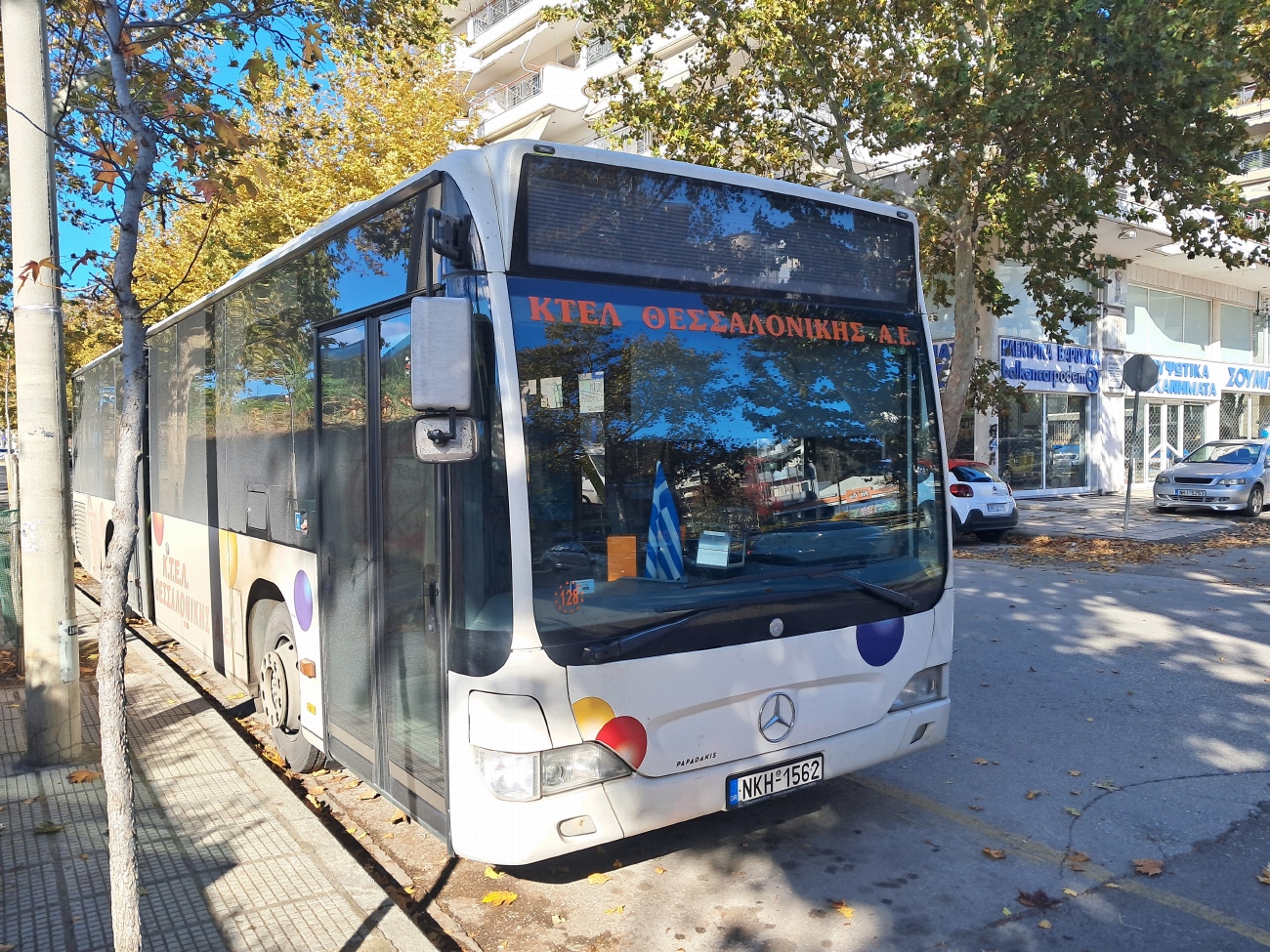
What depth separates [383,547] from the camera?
4.20 meters

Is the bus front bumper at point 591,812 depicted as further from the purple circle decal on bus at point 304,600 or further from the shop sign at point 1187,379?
the shop sign at point 1187,379

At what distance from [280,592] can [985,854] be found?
3.89 meters

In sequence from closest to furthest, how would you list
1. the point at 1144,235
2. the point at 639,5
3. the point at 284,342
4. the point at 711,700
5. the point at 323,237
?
1. the point at 711,700
2. the point at 323,237
3. the point at 284,342
4. the point at 639,5
5. the point at 1144,235

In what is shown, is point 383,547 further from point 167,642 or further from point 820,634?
point 167,642

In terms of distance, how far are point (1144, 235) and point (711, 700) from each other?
85.0 ft

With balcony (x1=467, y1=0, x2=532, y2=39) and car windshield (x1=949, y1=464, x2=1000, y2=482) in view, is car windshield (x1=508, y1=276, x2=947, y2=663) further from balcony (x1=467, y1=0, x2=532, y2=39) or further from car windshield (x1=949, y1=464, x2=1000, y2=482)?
balcony (x1=467, y1=0, x2=532, y2=39)

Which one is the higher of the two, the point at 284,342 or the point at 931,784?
the point at 284,342

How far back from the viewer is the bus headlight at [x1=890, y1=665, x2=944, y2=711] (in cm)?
459

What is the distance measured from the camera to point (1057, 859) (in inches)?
174

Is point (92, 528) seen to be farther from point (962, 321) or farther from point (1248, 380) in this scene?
point (1248, 380)

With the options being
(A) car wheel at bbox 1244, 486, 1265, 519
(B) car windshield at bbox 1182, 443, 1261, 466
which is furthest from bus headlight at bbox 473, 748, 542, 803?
(B) car windshield at bbox 1182, 443, 1261, 466

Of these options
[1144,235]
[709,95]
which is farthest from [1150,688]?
[1144,235]

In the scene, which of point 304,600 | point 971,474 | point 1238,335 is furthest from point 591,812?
point 1238,335

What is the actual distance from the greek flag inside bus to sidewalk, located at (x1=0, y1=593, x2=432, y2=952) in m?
1.66
